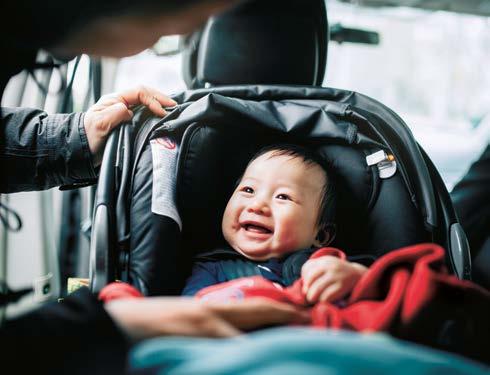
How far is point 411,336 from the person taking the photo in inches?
24.4

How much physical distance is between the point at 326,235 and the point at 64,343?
0.77 meters

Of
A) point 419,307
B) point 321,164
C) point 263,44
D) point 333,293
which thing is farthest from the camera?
point 263,44

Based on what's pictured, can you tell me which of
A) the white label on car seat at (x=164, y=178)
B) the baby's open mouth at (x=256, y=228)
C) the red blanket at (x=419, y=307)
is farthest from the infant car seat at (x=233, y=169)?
the red blanket at (x=419, y=307)

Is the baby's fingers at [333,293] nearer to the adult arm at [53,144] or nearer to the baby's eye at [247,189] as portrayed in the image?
the baby's eye at [247,189]

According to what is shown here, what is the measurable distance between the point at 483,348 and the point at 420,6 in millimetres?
2193

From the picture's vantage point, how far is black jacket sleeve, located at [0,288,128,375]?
46 centimetres

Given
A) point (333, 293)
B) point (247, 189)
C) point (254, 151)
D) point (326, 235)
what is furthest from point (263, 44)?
point (333, 293)

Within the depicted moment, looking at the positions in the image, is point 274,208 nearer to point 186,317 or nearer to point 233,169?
point 233,169

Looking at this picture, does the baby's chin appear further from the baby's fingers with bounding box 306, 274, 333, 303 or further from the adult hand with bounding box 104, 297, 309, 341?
the adult hand with bounding box 104, 297, 309, 341

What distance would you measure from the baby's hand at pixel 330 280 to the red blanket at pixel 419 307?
0.8 inches

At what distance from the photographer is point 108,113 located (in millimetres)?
942

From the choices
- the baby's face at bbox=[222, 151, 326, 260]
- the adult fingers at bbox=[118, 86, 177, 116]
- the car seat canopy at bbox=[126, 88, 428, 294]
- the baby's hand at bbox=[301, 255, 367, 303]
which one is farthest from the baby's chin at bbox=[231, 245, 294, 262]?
the adult fingers at bbox=[118, 86, 177, 116]

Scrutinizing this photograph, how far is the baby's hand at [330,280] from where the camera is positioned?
739 millimetres

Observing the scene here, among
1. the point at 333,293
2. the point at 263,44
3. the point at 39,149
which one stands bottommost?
the point at 333,293
